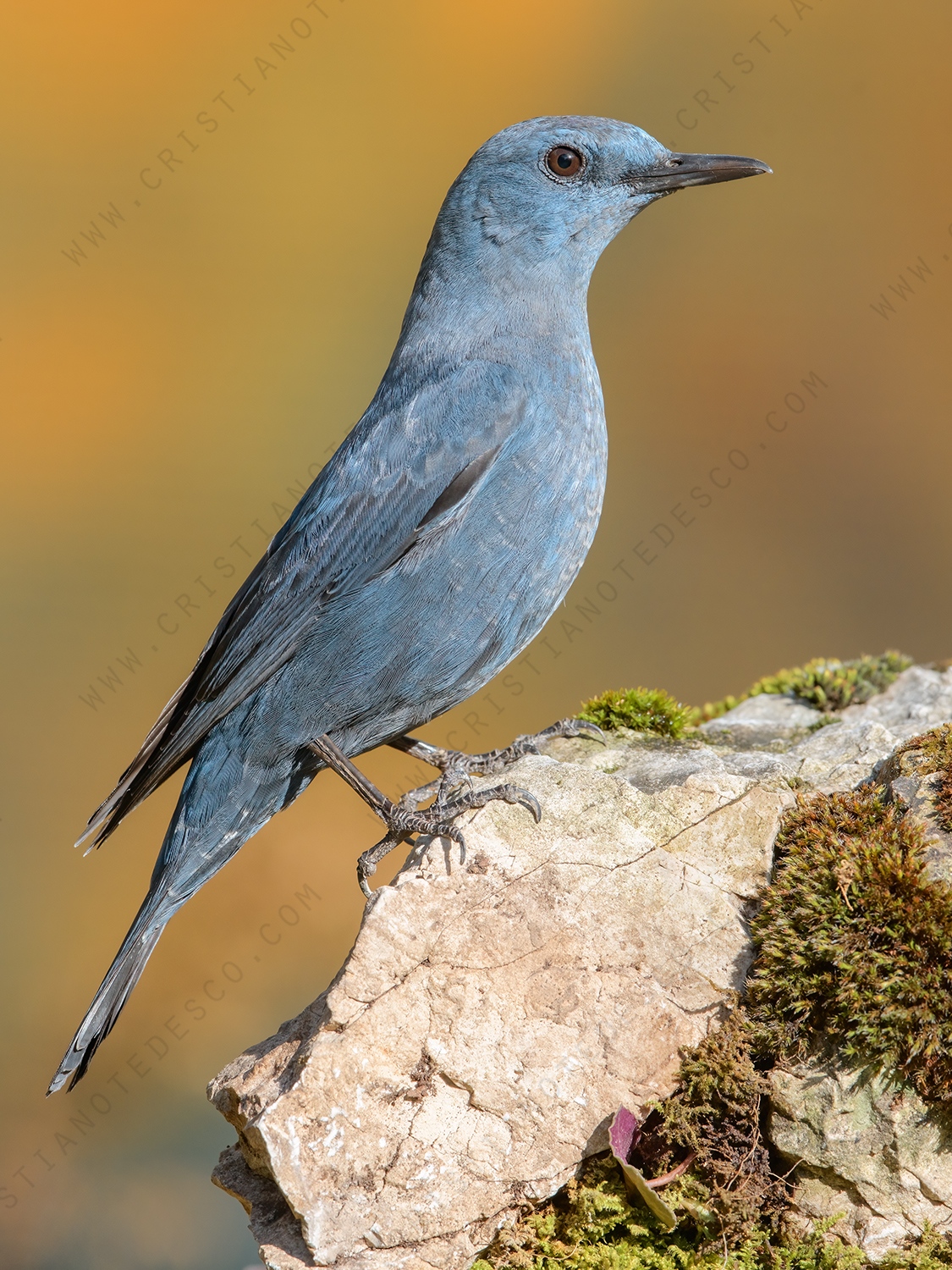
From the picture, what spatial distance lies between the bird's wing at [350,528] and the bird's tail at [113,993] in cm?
51

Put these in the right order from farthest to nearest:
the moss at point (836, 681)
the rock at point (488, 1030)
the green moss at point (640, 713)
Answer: the moss at point (836, 681) → the green moss at point (640, 713) → the rock at point (488, 1030)

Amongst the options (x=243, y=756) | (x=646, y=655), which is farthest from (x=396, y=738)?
(x=646, y=655)

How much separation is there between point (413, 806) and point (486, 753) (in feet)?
1.86

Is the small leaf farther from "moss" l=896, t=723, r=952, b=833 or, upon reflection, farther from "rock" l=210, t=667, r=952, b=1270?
"moss" l=896, t=723, r=952, b=833

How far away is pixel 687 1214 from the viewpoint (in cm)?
366

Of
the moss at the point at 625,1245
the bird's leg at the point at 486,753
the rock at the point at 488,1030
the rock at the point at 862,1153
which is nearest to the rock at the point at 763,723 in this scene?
the bird's leg at the point at 486,753

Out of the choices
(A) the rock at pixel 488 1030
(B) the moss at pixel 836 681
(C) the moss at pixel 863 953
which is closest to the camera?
(C) the moss at pixel 863 953

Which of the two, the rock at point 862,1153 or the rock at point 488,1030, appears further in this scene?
the rock at point 488,1030

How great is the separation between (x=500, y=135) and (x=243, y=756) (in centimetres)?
316

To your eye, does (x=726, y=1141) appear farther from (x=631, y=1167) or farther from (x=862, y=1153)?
(x=862, y=1153)

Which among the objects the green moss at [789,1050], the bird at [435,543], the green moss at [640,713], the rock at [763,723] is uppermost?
the bird at [435,543]

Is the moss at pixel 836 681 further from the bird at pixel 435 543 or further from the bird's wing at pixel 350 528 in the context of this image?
the bird's wing at pixel 350 528

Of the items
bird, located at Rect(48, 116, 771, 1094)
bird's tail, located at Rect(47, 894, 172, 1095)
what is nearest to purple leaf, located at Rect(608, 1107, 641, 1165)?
bird, located at Rect(48, 116, 771, 1094)

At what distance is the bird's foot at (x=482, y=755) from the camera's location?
480 centimetres
